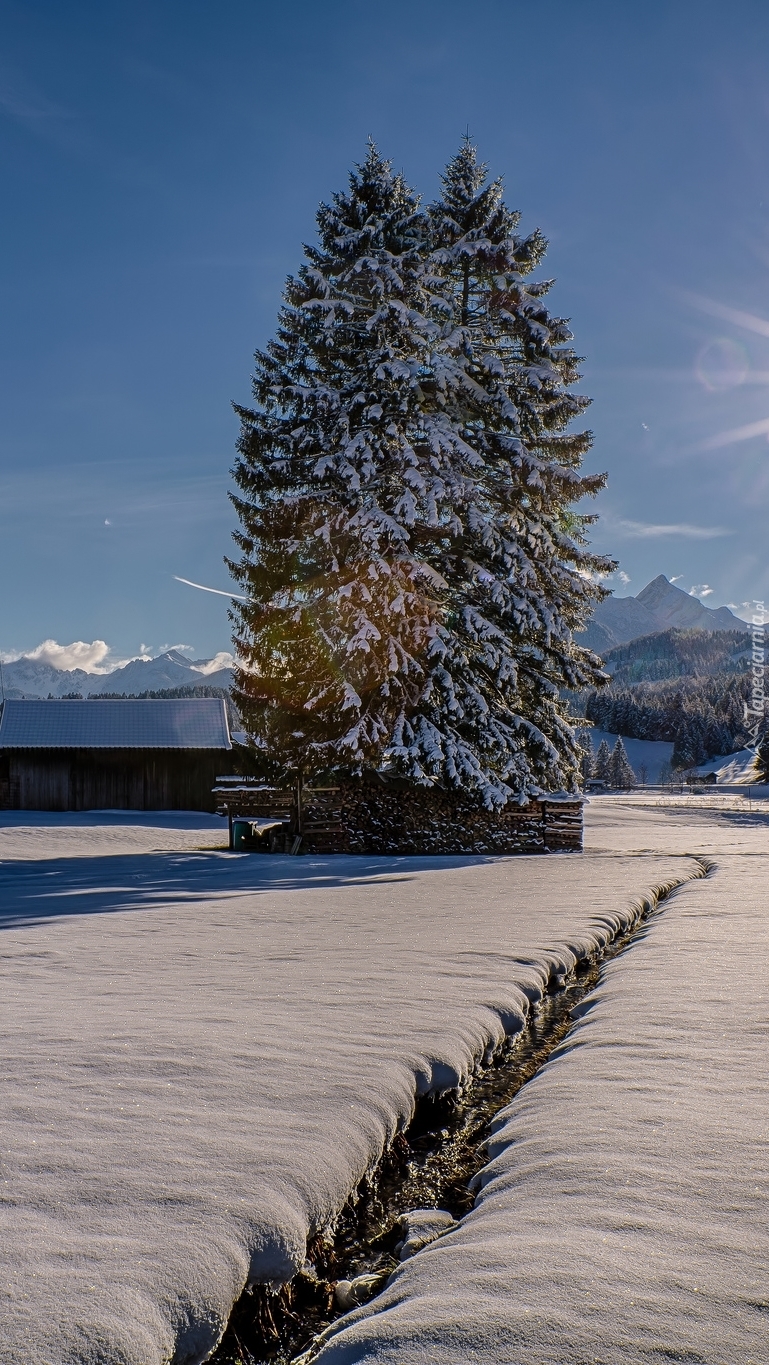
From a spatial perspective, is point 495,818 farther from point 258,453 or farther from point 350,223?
point 350,223

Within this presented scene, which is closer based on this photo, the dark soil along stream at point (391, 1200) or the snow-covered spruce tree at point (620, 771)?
the dark soil along stream at point (391, 1200)

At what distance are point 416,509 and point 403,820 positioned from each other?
7472 millimetres

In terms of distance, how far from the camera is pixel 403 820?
1972 centimetres

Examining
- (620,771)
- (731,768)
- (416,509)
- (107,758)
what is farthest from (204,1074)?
(731,768)

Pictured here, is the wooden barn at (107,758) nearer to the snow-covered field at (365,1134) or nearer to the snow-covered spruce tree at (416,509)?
the snow-covered spruce tree at (416,509)

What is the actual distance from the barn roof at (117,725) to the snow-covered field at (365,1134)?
2882 centimetres

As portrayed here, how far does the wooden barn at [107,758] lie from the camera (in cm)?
3628

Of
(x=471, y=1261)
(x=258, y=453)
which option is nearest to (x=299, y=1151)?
(x=471, y=1261)

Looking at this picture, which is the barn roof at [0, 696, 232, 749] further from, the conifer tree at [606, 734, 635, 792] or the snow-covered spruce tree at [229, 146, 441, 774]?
the conifer tree at [606, 734, 635, 792]

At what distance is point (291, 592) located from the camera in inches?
763

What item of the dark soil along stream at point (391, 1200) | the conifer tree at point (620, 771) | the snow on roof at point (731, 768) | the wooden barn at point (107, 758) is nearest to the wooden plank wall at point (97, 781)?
the wooden barn at point (107, 758)

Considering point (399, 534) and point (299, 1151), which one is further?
point (399, 534)

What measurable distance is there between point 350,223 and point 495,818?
15.6 metres

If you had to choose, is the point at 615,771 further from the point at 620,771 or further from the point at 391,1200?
the point at 391,1200
